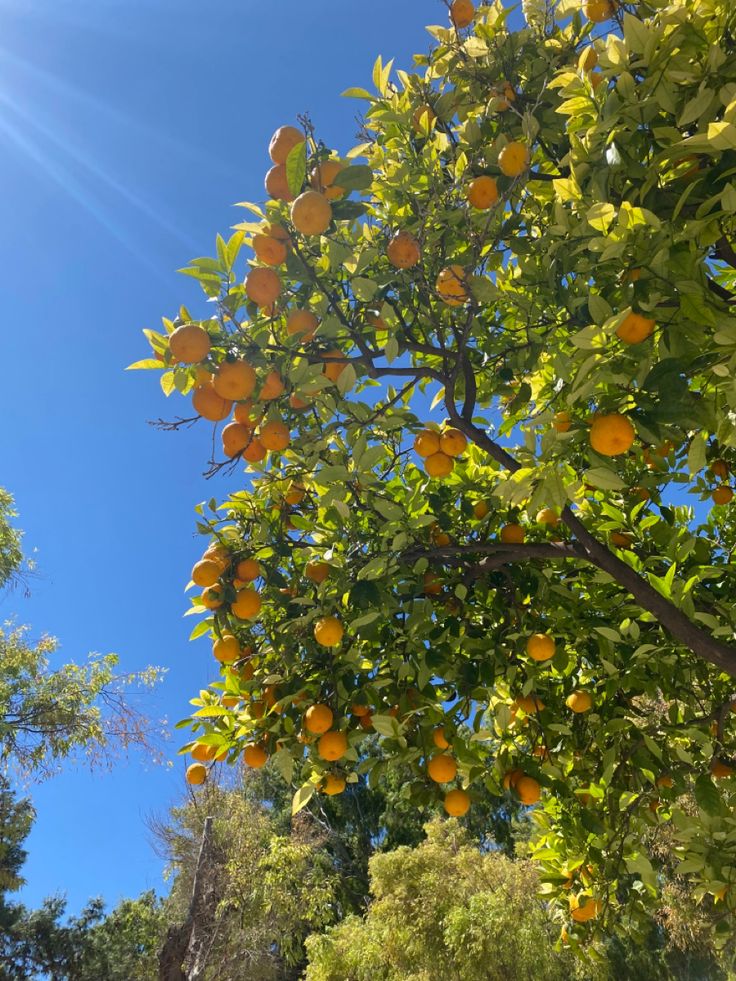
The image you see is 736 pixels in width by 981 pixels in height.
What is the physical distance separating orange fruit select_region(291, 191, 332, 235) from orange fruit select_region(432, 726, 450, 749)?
155cm

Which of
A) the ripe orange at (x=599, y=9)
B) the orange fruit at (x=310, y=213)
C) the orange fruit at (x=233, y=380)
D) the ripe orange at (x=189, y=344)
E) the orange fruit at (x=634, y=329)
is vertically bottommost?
the orange fruit at (x=634, y=329)

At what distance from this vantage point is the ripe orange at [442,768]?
6.78 feet

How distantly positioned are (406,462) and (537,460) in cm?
99

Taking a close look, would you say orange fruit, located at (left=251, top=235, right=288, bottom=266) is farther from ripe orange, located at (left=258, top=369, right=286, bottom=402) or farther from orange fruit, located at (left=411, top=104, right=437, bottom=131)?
orange fruit, located at (left=411, top=104, right=437, bottom=131)

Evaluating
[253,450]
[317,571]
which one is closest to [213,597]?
[317,571]

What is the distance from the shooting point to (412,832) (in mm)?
16359

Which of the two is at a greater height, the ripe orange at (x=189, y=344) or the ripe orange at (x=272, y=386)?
the ripe orange at (x=189, y=344)

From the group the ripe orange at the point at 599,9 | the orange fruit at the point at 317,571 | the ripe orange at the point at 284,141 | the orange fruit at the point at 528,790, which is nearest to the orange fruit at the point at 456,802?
the orange fruit at the point at 528,790

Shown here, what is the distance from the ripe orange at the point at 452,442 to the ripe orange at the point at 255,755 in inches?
45.1

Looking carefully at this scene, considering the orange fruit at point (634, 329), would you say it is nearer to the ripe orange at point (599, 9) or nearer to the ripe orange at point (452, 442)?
the ripe orange at point (452, 442)

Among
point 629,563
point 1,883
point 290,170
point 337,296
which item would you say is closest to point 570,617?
point 629,563

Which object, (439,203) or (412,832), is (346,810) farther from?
(439,203)

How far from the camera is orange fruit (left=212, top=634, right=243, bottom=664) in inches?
88.2

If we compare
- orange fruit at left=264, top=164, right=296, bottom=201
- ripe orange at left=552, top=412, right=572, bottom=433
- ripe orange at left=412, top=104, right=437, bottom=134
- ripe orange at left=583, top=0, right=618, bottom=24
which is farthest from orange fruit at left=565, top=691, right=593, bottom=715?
ripe orange at left=583, top=0, right=618, bottom=24
